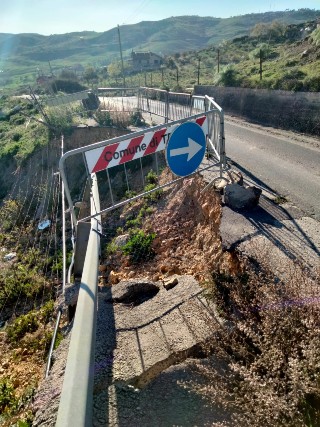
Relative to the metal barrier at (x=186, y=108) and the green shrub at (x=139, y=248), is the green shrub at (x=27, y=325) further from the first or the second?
the metal barrier at (x=186, y=108)

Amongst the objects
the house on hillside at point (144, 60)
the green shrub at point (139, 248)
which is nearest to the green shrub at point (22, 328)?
the green shrub at point (139, 248)

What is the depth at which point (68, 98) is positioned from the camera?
18.6m

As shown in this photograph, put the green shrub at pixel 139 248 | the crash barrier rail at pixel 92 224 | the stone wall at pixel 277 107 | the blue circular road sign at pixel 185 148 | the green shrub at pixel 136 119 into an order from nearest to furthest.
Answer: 1. the crash barrier rail at pixel 92 224
2. the blue circular road sign at pixel 185 148
3. the green shrub at pixel 139 248
4. the stone wall at pixel 277 107
5. the green shrub at pixel 136 119

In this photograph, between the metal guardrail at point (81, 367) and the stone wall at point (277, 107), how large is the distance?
10897 millimetres

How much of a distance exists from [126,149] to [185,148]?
45.8 inches

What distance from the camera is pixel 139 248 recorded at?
22.9 feet

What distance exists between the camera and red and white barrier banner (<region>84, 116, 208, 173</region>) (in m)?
4.63

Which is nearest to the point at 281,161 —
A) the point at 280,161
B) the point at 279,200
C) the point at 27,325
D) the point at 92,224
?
the point at 280,161

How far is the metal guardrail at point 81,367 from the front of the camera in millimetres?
1907

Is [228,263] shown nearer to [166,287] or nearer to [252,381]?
[166,287]

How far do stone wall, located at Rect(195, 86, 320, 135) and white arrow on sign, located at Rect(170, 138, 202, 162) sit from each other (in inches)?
302

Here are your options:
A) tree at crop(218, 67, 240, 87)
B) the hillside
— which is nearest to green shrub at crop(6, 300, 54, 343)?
tree at crop(218, 67, 240, 87)

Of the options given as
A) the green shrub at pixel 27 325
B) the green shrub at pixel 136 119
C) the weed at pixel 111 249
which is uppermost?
the green shrub at pixel 136 119

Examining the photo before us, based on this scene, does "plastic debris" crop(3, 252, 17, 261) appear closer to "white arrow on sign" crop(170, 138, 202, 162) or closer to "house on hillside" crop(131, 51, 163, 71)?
"white arrow on sign" crop(170, 138, 202, 162)
